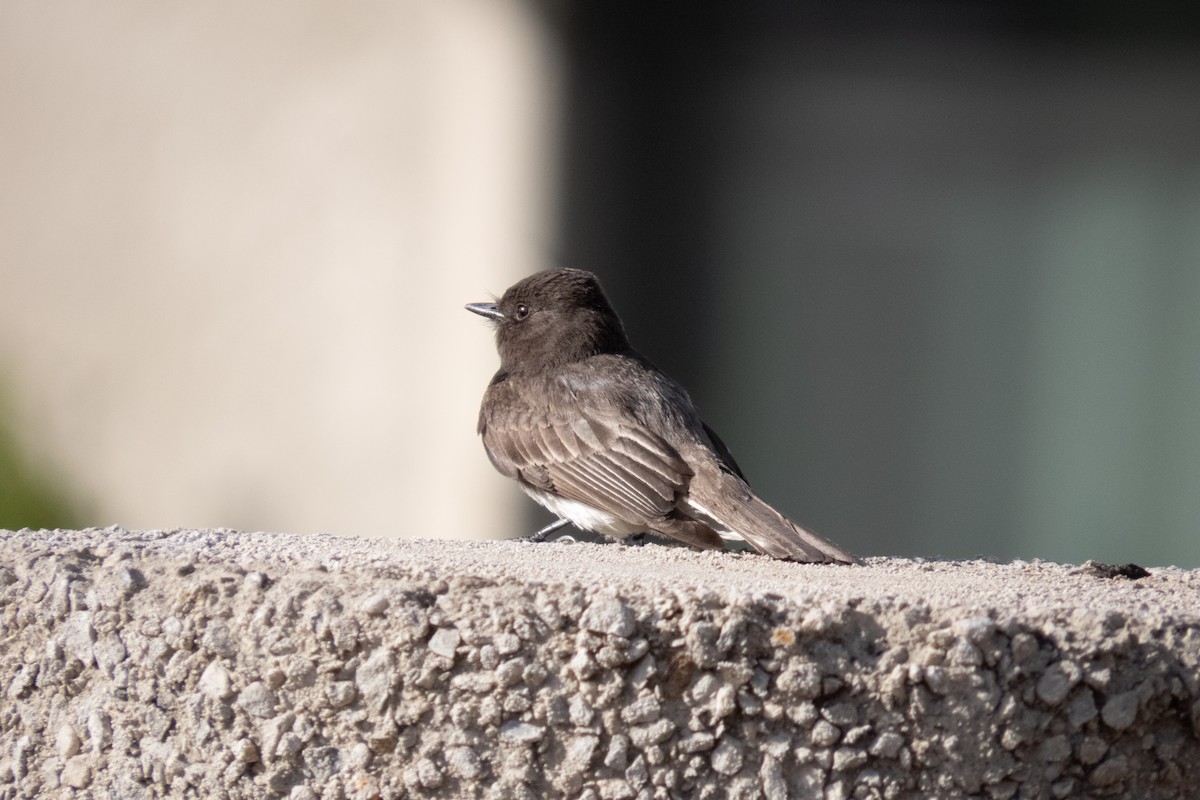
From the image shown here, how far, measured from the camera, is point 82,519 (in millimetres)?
9250

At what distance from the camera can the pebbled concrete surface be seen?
2.62m

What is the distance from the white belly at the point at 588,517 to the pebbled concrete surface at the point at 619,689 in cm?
183

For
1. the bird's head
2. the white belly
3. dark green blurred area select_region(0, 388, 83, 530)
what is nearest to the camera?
the white belly

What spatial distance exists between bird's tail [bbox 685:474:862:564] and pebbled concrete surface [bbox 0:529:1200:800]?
2.83 ft

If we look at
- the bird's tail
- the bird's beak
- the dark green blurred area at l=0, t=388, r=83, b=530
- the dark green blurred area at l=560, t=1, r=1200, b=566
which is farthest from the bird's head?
the dark green blurred area at l=0, t=388, r=83, b=530

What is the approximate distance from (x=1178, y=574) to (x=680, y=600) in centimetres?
184

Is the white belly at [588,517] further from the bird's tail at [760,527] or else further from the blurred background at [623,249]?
the blurred background at [623,249]

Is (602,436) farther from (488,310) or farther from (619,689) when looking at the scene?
(619,689)

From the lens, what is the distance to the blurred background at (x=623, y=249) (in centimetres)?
800

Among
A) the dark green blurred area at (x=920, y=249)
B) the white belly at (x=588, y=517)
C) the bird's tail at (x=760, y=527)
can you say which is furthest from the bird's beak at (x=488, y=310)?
the dark green blurred area at (x=920, y=249)

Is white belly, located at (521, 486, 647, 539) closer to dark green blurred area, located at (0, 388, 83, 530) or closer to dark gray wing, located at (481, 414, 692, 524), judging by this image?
dark gray wing, located at (481, 414, 692, 524)

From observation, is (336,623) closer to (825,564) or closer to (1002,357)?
(825,564)

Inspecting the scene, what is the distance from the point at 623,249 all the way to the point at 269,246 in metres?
2.27

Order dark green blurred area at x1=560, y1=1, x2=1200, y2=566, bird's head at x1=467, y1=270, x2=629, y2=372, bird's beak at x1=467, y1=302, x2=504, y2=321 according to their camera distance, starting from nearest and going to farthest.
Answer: bird's head at x1=467, y1=270, x2=629, y2=372 → bird's beak at x1=467, y1=302, x2=504, y2=321 → dark green blurred area at x1=560, y1=1, x2=1200, y2=566
